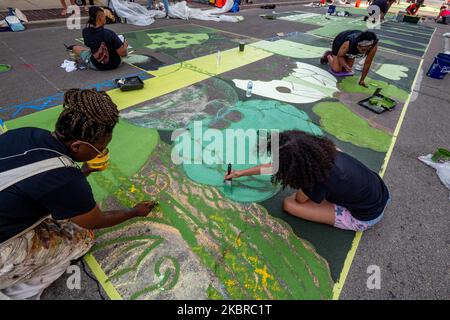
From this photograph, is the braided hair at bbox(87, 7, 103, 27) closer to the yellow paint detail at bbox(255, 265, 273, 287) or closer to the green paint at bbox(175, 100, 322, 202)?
the green paint at bbox(175, 100, 322, 202)

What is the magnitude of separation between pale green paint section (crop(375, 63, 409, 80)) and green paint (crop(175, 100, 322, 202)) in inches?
134

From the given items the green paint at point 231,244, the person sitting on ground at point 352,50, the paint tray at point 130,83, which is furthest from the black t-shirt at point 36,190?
→ the person sitting on ground at point 352,50

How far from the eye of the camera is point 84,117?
1.42 m

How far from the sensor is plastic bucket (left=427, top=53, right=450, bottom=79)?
18.9ft

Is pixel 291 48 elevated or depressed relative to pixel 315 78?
elevated

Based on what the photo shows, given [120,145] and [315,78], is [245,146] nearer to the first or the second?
[120,145]

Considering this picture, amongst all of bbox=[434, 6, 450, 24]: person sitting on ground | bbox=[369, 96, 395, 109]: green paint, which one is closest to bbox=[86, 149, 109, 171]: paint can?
bbox=[369, 96, 395, 109]: green paint

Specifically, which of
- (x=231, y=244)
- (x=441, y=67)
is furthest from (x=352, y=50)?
(x=231, y=244)

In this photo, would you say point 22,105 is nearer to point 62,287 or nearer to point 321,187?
point 62,287

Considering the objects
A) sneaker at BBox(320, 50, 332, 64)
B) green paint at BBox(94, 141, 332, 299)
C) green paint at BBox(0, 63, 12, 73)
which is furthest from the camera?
sneaker at BBox(320, 50, 332, 64)

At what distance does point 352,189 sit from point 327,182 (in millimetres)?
240

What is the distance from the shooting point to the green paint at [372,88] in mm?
4953

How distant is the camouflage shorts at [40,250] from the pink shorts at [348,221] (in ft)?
7.41

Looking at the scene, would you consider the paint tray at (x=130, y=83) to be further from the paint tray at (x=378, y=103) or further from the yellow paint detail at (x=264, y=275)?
the paint tray at (x=378, y=103)
